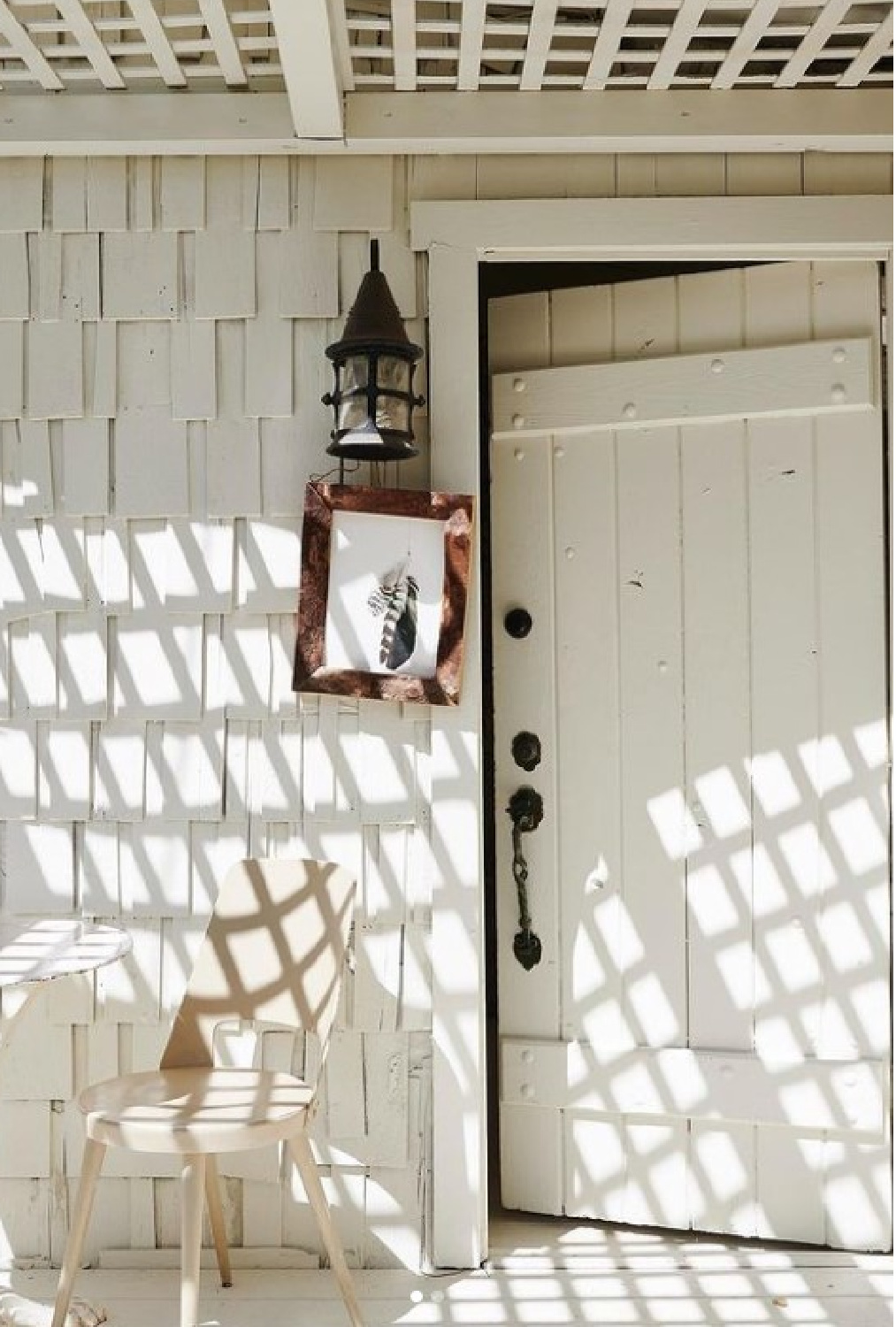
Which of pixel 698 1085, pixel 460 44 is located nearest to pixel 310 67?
pixel 460 44

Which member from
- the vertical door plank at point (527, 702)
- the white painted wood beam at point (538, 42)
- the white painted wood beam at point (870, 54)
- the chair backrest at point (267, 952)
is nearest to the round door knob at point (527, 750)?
the vertical door plank at point (527, 702)

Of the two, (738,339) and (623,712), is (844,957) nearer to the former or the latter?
(623,712)

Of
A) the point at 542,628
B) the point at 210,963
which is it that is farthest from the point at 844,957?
the point at 210,963

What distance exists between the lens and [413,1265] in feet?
9.24

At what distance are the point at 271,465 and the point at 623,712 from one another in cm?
96

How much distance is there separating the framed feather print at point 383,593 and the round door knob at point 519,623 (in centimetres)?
26

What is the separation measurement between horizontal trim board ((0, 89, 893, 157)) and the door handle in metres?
1.42

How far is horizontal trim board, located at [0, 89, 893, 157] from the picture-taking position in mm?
2729

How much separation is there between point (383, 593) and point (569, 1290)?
150 cm

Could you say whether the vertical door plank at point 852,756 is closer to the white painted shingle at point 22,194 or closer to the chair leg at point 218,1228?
the chair leg at point 218,1228

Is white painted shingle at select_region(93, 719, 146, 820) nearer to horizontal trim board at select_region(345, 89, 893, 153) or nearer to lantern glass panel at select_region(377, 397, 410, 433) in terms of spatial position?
lantern glass panel at select_region(377, 397, 410, 433)

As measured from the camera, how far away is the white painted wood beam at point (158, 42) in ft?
8.00

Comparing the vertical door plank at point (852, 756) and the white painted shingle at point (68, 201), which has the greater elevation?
the white painted shingle at point (68, 201)

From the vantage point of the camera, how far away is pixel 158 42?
8.42 ft
